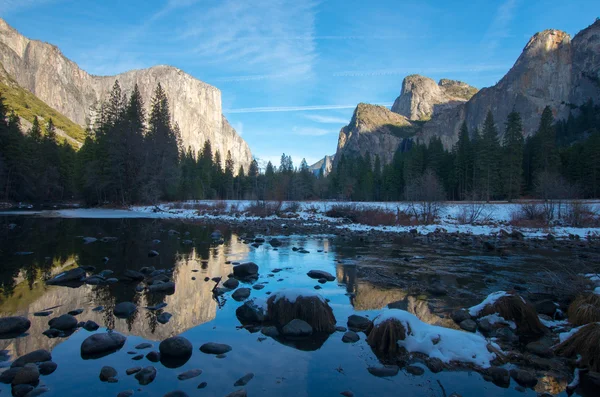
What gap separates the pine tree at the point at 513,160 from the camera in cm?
4966

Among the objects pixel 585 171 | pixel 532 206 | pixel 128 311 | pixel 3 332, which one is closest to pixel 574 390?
A: pixel 128 311

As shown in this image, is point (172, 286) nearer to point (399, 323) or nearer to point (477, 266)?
point (399, 323)

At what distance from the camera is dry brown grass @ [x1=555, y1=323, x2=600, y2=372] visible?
5.16 metres

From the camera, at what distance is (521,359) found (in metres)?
5.49

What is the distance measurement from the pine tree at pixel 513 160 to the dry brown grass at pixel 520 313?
48.3 meters

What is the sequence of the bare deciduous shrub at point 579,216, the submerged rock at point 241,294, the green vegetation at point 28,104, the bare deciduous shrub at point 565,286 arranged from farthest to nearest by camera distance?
the green vegetation at point 28,104 → the bare deciduous shrub at point 579,216 → the submerged rock at point 241,294 → the bare deciduous shrub at point 565,286

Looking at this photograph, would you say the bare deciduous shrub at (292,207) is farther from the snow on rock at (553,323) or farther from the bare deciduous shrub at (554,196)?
the snow on rock at (553,323)

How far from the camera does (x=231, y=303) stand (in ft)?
27.1

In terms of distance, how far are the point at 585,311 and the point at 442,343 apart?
332 cm

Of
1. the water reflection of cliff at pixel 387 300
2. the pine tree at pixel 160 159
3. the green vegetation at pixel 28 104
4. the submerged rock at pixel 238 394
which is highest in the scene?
the green vegetation at pixel 28 104

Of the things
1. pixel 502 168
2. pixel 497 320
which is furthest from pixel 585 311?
pixel 502 168

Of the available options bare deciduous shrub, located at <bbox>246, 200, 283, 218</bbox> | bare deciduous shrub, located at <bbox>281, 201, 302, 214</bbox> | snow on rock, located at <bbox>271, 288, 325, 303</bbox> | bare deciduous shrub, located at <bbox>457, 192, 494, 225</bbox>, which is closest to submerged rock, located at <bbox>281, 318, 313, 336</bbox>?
snow on rock, located at <bbox>271, 288, 325, 303</bbox>

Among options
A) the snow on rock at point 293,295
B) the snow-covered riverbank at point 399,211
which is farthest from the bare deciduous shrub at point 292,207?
the snow on rock at point 293,295

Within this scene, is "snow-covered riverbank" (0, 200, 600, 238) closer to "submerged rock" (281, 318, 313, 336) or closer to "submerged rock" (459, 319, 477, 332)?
"submerged rock" (459, 319, 477, 332)
